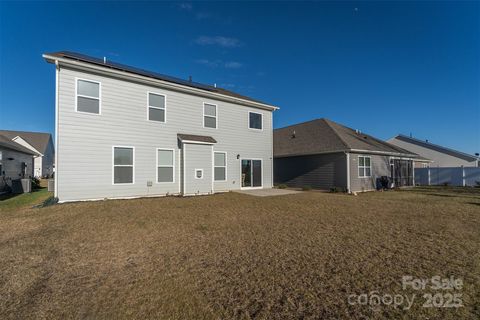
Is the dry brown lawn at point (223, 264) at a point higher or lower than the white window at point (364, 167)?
lower

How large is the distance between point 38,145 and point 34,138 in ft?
8.04

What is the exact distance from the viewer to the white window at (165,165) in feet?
38.0

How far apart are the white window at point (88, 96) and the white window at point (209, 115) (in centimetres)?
546

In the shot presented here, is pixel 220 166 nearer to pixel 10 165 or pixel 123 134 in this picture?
pixel 123 134

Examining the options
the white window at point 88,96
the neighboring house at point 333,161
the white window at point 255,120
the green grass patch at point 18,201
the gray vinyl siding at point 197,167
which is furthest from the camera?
the neighboring house at point 333,161

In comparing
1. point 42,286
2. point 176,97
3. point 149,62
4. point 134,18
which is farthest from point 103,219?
point 149,62

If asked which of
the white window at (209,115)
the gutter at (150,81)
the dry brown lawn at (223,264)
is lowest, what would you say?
the dry brown lawn at (223,264)

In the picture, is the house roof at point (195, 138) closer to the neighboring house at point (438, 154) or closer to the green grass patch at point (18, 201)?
the green grass patch at point (18, 201)

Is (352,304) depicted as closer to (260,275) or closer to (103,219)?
(260,275)

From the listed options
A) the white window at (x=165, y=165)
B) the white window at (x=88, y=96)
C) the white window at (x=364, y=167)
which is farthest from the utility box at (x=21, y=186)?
the white window at (x=364, y=167)

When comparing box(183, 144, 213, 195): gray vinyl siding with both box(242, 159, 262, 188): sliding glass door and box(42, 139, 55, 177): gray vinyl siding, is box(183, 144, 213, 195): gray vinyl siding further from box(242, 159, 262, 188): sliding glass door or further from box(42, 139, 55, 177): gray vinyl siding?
box(42, 139, 55, 177): gray vinyl siding

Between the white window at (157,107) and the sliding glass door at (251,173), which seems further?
the sliding glass door at (251,173)

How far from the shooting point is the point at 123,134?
419 inches

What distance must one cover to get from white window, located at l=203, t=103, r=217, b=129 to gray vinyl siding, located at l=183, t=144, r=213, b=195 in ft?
5.06
